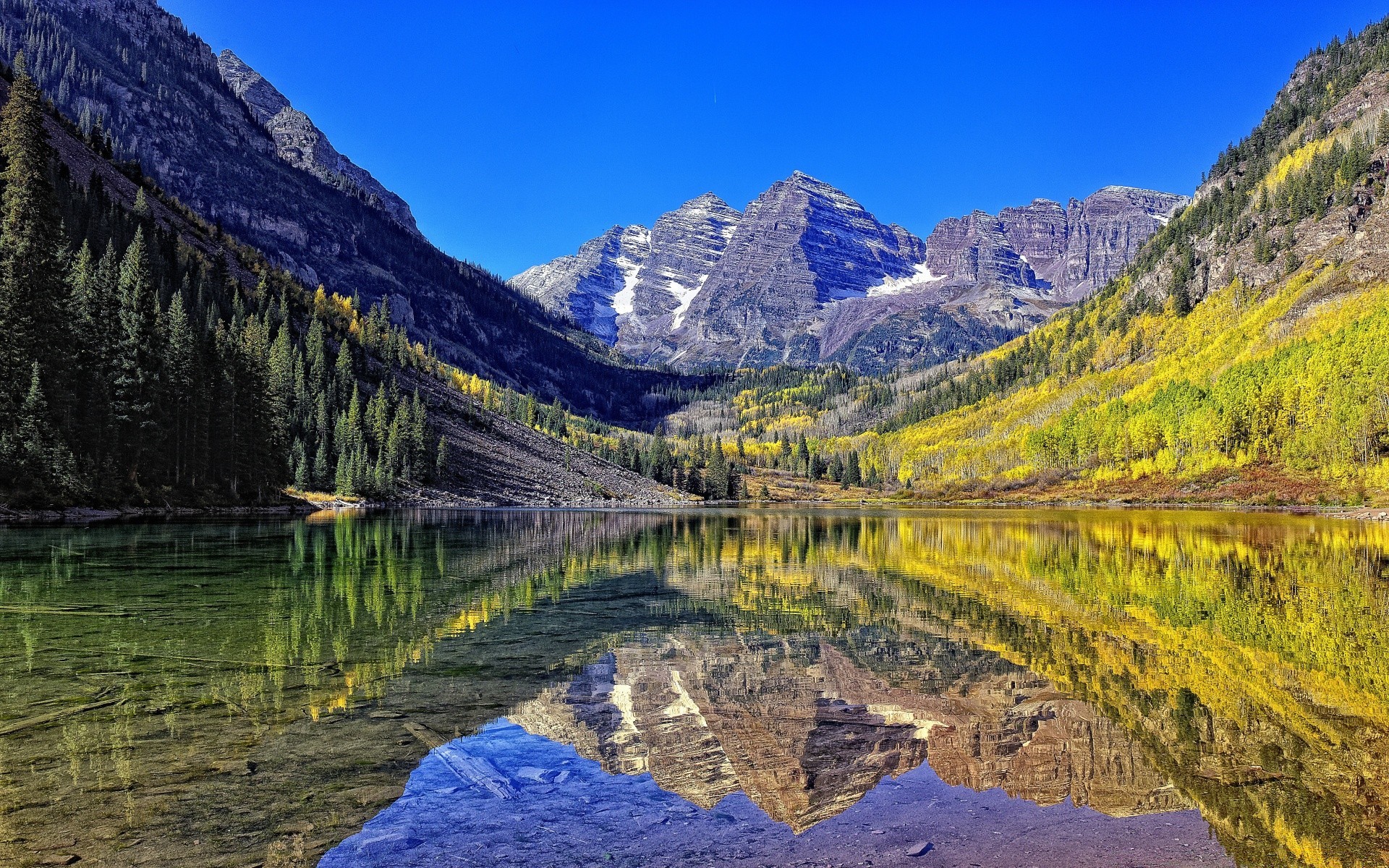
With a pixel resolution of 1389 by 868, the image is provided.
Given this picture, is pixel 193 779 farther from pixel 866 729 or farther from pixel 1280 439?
pixel 1280 439

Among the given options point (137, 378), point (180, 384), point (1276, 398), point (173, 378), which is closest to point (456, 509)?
point (180, 384)

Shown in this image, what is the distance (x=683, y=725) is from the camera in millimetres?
12125

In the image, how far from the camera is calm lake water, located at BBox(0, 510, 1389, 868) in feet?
26.2

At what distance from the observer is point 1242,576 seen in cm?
3153

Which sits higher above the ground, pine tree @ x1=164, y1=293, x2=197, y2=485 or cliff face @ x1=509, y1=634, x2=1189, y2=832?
pine tree @ x1=164, y1=293, x2=197, y2=485

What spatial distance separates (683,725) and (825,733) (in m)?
2.24

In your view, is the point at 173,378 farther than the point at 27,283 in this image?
Yes

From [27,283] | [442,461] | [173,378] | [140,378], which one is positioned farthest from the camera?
[442,461]

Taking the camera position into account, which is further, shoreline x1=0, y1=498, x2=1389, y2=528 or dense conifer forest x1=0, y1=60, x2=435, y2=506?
dense conifer forest x1=0, y1=60, x2=435, y2=506

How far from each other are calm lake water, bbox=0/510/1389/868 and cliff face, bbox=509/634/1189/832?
68mm

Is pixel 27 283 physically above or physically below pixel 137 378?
above

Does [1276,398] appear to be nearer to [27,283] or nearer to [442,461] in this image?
[442,461]

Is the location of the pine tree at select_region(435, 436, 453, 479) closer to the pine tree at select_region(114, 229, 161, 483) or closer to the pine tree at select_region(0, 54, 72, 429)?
the pine tree at select_region(114, 229, 161, 483)

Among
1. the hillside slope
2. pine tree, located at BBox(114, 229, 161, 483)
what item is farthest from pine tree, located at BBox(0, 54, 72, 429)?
the hillside slope
